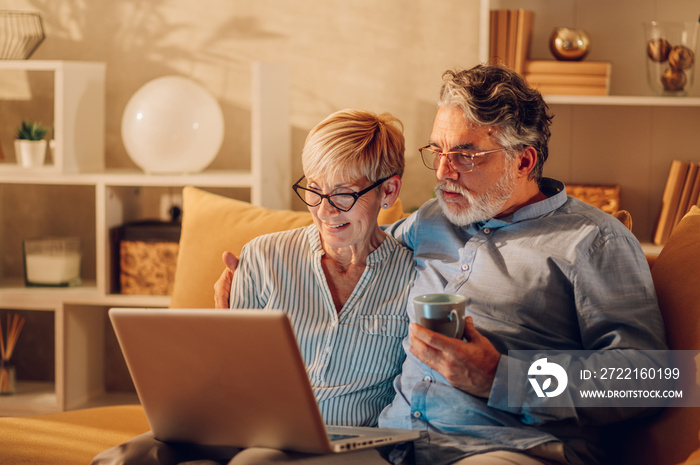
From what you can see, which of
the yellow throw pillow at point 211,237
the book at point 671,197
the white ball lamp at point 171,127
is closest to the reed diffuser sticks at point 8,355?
the white ball lamp at point 171,127

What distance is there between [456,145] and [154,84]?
1364mm

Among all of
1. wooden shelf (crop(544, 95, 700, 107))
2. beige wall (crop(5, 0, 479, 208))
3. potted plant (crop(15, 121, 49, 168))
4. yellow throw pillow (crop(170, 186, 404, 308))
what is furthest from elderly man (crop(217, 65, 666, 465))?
potted plant (crop(15, 121, 49, 168))

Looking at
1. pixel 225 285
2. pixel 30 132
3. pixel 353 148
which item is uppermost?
pixel 30 132

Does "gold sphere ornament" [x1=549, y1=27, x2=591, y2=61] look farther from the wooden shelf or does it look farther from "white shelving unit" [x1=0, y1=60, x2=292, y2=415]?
"white shelving unit" [x1=0, y1=60, x2=292, y2=415]

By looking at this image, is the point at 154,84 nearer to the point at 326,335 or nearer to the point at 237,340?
the point at 326,335

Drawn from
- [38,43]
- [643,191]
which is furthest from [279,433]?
[38,43]

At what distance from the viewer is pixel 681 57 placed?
2408 mm

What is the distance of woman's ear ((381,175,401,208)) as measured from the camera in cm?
163

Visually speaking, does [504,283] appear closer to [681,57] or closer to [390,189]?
[390,189]

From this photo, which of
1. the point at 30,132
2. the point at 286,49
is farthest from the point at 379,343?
the point at 30,132

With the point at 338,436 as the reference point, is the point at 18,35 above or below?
above

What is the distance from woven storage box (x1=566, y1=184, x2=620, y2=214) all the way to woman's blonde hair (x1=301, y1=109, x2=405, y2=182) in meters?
1.13

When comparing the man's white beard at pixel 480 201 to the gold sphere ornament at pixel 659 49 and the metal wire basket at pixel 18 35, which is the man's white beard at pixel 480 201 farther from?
the metal wire basket at pixel 18 35

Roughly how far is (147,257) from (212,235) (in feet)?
2.33
